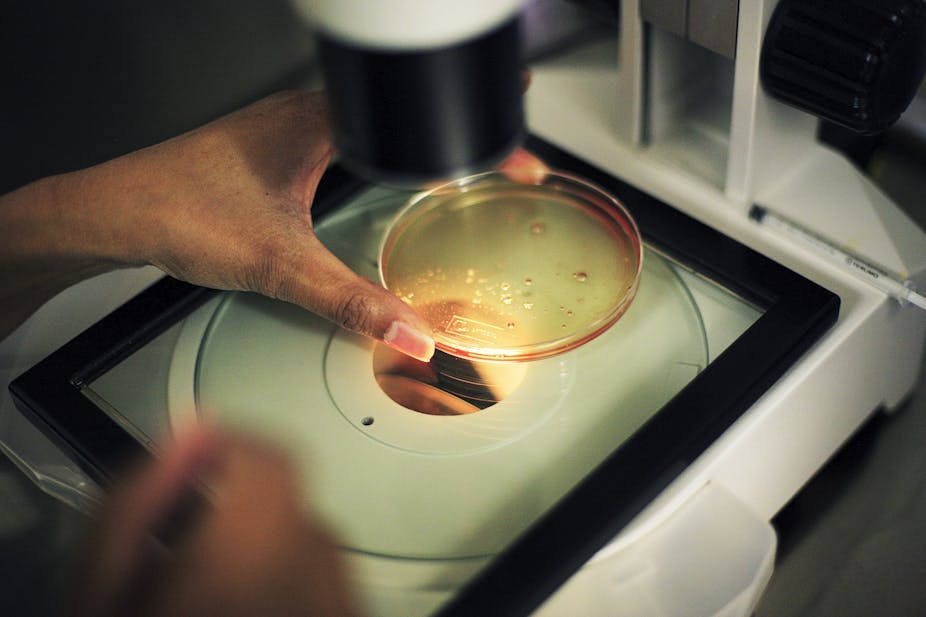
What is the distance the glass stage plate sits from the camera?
23.2 inches

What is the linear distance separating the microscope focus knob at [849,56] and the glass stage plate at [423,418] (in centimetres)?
16

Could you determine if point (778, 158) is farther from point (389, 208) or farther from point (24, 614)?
point (24, 614)

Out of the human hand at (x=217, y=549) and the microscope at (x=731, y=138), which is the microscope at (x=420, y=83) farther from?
the human hand at (x=217, y=549)

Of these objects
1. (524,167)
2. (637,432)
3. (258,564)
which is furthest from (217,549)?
(524,167)

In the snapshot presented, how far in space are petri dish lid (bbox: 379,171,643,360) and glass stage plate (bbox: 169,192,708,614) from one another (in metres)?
0.02

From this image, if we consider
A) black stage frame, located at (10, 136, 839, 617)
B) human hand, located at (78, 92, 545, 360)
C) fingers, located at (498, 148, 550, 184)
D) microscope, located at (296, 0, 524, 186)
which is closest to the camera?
microscope, located at (296, 0, 524, 186)

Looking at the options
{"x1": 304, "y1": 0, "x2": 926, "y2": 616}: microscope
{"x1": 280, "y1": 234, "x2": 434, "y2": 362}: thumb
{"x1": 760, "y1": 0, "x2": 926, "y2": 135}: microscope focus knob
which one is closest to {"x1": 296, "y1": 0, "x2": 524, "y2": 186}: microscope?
{"x1": 304, "y1": 0, "x2": 926, "y2": 616}: microscope

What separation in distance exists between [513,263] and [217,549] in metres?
0.31

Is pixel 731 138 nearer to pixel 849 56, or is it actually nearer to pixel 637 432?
pixel 849 56

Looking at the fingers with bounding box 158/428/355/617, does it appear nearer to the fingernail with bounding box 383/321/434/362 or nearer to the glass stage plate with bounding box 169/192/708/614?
the glass stage plate with bounding box 169/192/708/614

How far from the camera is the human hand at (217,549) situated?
1.86 ft

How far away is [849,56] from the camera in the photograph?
626 millimetres

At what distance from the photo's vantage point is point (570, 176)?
77 centimetres

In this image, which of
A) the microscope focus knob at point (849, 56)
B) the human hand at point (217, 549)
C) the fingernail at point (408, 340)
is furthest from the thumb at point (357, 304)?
the microscope focus knob at point (849, 56)
